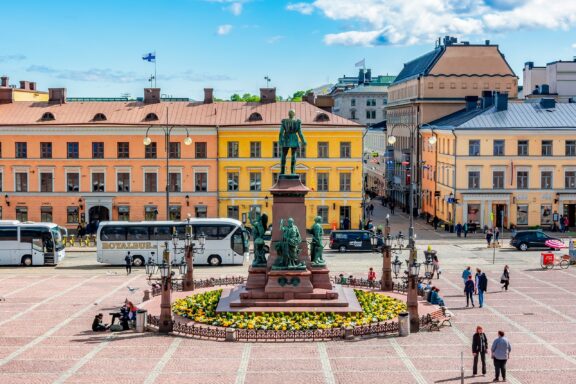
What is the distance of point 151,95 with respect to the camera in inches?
3177

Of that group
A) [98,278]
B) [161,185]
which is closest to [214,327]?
[98,278]

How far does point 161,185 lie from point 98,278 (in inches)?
953

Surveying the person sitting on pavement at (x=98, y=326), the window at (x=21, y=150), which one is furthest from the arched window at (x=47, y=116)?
the person sitting on pavement at (x=98, y=326)

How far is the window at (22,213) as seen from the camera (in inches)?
3014

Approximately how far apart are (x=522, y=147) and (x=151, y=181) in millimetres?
30422

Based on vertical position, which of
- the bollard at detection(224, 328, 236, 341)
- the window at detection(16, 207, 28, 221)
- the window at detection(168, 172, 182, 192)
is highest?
the window at detection(168, 172, 182, 192)

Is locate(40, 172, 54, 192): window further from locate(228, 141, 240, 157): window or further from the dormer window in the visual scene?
locate(228, 141, 240, 157): window

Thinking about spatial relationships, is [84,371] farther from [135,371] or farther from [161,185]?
[161,185]

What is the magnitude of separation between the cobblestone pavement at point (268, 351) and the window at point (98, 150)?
30.5 metres

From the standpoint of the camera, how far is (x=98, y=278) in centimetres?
5306

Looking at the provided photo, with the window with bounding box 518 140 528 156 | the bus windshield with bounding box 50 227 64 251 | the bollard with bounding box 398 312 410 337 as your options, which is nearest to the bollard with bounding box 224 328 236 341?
the bollard with bounding box 398 312 410 337

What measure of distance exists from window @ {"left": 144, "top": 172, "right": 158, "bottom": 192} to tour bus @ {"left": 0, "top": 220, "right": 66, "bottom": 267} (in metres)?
17.2

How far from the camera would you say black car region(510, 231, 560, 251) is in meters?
66.7

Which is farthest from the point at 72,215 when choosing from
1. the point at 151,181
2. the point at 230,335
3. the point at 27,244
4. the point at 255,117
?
the point at 230,335
